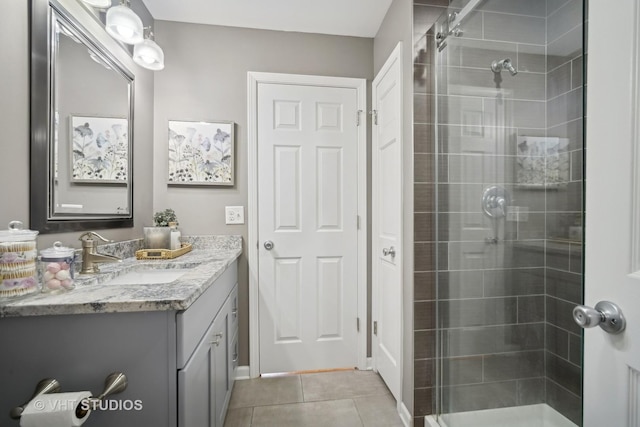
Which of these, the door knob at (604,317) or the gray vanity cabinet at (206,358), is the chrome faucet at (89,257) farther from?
the door knob at (604,317)

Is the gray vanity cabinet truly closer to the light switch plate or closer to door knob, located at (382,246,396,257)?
the light switch plate

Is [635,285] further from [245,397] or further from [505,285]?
[245,397]

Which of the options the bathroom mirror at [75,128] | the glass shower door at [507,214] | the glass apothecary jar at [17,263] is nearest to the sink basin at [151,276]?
the bathroom mirror at [75,128]

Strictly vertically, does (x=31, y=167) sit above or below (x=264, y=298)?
above

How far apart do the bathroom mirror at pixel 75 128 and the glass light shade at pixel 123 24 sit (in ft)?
0.39

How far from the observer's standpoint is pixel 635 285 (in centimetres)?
54

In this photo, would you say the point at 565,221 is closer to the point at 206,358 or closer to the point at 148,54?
the point at 206,358

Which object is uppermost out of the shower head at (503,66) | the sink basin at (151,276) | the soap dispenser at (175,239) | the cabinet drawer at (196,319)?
the shower head at (503,66)

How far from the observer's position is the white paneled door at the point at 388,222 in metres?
1.56

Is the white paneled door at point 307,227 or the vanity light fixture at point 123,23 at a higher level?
the vanity light fixture at point 123,23

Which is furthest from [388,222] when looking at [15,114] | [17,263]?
[15,114]

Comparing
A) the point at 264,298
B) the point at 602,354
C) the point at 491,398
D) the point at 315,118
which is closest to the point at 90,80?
the point at 315,118

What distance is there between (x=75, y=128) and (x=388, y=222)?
1669 millimetres

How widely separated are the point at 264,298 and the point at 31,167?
4.57ft
